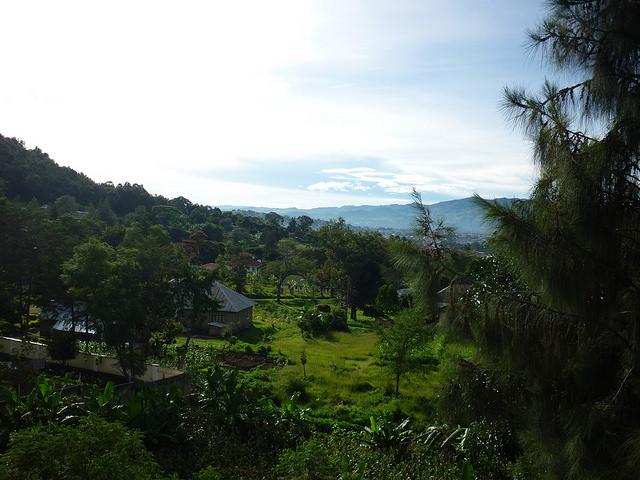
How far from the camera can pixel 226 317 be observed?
29.8 meters

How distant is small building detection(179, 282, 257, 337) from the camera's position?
28.9 m

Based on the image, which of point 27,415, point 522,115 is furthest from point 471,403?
point 27,415

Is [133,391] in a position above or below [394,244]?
below

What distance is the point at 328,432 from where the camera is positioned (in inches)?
482

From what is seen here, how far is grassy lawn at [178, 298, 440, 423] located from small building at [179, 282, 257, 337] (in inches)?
40.4

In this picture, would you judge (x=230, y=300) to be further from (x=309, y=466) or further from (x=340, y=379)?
(x=309, y=466)

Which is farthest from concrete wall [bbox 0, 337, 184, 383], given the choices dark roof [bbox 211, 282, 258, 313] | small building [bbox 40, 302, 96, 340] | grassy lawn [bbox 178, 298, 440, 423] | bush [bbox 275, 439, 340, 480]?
dark roof [bbox 211, 282, 258, 313]

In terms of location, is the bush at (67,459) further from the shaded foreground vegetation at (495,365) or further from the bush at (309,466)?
the bush at (309,466)

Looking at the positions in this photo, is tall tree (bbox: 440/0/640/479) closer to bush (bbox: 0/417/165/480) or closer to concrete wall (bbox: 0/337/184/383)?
bush (bbox: 0/417/165/480)

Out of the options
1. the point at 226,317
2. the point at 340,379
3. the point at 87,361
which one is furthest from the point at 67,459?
the point at 226,317

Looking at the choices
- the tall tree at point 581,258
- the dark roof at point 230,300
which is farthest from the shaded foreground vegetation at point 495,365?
the dark roof at point 230,300

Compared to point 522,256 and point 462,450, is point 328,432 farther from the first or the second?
point 522,256

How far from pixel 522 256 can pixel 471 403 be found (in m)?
2.43

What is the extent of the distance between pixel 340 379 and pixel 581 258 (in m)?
14.1
